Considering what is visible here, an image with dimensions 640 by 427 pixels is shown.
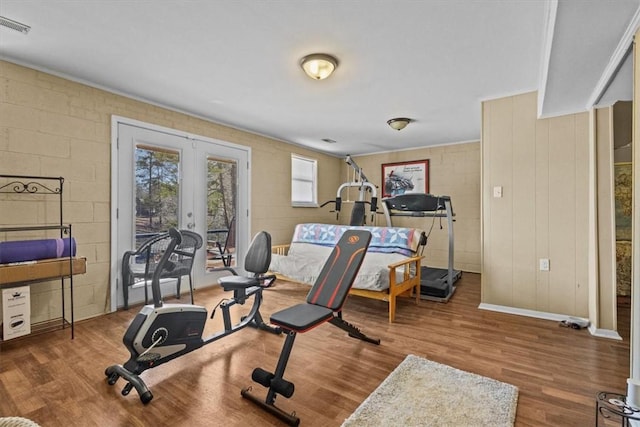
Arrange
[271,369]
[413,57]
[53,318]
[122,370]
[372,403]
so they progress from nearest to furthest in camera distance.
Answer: [372,403], [122,370], [271,369], [413,57], [53,318]

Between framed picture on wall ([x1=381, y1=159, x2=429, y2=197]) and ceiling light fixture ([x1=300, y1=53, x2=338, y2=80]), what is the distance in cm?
398

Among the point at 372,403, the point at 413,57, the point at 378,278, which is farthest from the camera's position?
the point at 378,278

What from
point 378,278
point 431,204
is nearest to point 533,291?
point 431,204

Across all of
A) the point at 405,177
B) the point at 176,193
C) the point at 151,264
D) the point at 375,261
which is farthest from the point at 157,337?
the point at 405,177

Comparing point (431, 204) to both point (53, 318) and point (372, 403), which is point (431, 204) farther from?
point (53, 318)

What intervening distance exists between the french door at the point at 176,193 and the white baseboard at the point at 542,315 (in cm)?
352

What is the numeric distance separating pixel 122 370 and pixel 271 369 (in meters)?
0.96

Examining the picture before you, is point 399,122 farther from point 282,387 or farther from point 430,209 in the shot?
point 282,387

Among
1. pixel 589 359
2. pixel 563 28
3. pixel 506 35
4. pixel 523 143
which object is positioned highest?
pixel 506 35

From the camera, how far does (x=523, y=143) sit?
132 inches

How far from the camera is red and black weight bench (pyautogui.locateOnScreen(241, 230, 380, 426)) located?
5.73 ft

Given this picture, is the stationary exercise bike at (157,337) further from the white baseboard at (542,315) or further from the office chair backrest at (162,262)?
the white baseboard at (542,315)

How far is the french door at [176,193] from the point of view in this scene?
344 cm

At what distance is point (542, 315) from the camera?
3.25 meters
